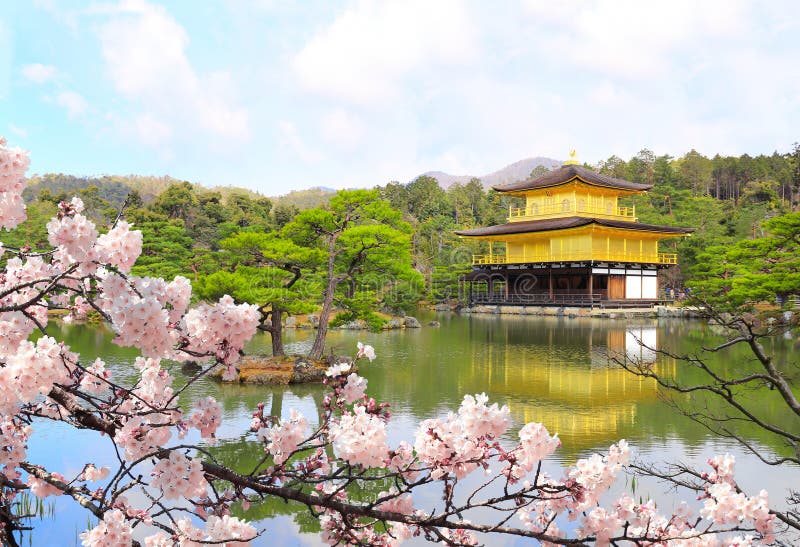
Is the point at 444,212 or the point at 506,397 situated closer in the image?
the point at 506,397

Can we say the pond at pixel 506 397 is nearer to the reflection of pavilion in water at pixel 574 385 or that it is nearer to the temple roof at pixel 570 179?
the reflection of pavilion in water at pixel 574 385

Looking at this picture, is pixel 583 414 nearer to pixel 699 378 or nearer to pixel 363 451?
pixel 699 378

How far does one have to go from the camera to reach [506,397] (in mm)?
9703

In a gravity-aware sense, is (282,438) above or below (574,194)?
below

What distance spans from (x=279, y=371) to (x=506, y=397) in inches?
169

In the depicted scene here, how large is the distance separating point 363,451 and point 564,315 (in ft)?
79.5

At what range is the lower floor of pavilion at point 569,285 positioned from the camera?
26641 mm

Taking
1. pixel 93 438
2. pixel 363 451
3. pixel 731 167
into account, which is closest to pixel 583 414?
pixel 93 438

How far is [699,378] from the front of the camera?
37.7ft

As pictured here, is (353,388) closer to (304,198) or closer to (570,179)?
(570,179)

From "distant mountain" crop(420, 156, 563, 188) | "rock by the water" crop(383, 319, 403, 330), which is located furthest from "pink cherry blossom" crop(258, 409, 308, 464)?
"distant mountain" crop(420, 156, 563, 188)

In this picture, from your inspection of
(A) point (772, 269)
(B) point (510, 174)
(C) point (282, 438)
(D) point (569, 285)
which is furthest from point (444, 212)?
(B) point (510, 174)

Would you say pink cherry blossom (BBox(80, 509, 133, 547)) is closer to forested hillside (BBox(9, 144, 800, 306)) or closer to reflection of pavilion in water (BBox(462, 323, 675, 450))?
reflection of pavilion in water (BBox(462, 323, 675, 450))

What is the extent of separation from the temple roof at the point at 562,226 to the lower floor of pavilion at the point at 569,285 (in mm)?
1698
